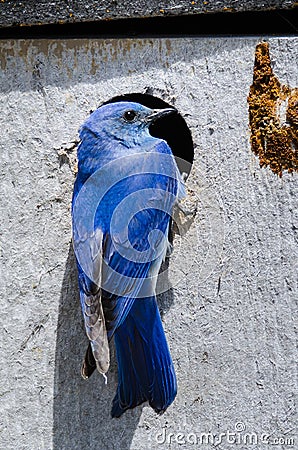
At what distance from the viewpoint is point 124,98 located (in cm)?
201

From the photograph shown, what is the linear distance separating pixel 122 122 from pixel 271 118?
34 centimetres

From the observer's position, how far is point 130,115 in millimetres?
1870

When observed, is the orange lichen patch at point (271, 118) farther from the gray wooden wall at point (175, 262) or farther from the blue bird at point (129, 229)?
the blue bird at point (129, 229)

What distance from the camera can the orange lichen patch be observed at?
6.10ft

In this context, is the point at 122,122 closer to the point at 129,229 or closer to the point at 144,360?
the point at 129,229

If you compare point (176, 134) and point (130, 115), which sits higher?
point (130, 115)

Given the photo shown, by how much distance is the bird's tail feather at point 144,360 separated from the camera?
1821mm

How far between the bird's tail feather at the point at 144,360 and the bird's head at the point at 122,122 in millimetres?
375

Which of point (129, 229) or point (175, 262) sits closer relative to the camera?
point (129, 229)

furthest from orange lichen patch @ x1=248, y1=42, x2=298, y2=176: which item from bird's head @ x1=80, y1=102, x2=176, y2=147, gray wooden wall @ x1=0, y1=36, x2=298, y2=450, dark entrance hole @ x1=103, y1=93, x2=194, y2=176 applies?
dark entrance hole @ x1=103, y1=93, x2=194, y2=176

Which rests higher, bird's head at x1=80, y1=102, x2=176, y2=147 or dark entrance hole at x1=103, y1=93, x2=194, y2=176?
bird's head at x1=80, y1=102, x2=176, y2=147

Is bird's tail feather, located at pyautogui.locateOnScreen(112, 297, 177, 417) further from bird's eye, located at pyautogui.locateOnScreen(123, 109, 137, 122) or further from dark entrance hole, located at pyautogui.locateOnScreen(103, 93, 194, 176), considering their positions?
dark entrance hole, located at pyautogui.locateOnScreen(103, 93, 194, 176)

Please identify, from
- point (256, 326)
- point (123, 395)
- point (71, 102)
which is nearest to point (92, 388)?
point (123, 395)

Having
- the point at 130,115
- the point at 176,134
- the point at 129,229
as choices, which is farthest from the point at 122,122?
the point at 176,134
